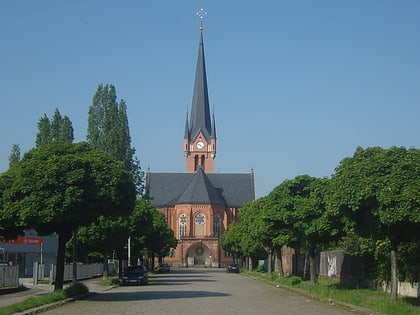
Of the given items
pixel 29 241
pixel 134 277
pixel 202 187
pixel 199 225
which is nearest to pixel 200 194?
pixel 202 187

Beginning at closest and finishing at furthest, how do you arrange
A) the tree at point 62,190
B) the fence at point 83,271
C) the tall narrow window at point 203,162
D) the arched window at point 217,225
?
the tree at point 62,190, the fence at point 83,271, the arched window at point 217,225, the tall narrow window at point 203,162

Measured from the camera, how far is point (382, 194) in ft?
61.2

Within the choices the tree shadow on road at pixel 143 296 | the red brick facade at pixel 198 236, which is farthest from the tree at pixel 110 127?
the red brick facade at pixel 198 236

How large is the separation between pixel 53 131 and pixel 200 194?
66116mm

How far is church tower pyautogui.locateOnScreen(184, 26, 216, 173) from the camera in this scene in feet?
441

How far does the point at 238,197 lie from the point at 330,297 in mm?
109895

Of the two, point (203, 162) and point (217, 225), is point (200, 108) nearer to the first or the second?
point (203, 162)

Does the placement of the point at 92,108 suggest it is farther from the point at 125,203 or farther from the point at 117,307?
the point at 117,307

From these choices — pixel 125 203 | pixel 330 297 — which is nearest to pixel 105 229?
pixel 125 203

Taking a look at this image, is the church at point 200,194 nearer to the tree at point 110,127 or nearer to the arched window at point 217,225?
the arched window at point 217,225

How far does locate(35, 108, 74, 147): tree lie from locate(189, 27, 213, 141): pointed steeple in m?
73.4

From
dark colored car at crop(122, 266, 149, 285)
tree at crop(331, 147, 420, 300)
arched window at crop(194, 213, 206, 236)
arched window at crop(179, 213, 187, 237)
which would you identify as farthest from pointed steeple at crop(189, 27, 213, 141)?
tree at crop(331, 147, 420, 300)

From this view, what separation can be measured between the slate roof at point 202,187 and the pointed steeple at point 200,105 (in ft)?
30.4

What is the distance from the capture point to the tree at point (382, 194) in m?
18.5
